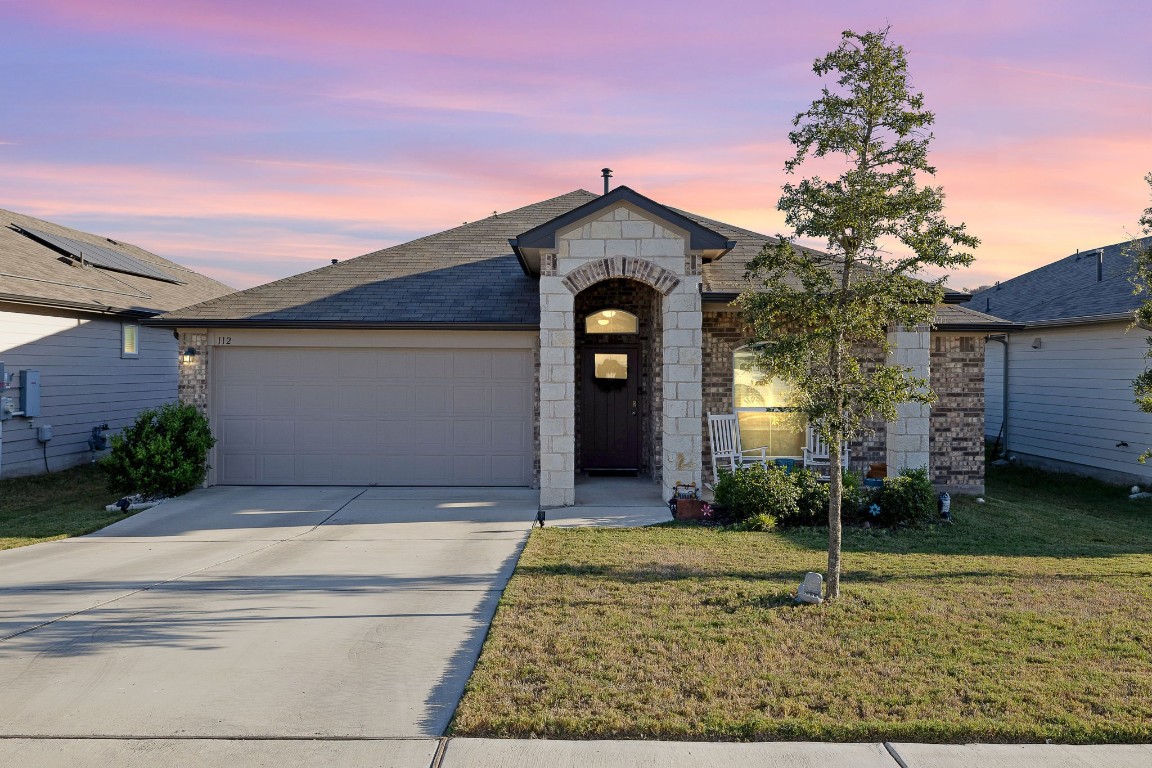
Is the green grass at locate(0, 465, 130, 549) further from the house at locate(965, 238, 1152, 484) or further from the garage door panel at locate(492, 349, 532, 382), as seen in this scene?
the house at locate(965, 238, 1152, 484)

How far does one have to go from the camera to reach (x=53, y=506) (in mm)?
12023

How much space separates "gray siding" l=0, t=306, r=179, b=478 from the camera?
14.0 m

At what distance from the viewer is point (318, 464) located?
12805 millimetres

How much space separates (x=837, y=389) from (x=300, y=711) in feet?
15.6

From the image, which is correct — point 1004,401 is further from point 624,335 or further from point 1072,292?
point 624,335

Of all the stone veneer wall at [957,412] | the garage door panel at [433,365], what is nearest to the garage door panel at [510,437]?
the garage door panel at [433,365]

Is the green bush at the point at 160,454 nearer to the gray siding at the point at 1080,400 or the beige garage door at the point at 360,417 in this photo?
the beige garage door at the point at 360,417

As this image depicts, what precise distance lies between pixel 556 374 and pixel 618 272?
5.39ft

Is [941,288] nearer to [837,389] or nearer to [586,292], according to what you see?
[837,389]

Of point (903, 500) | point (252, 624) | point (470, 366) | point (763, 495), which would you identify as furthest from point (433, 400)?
point (903, 500)

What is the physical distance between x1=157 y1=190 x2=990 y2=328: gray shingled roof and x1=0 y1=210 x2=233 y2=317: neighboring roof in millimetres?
3857

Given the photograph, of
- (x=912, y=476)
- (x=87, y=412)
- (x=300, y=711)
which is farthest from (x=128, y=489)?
(x=912, y=476)

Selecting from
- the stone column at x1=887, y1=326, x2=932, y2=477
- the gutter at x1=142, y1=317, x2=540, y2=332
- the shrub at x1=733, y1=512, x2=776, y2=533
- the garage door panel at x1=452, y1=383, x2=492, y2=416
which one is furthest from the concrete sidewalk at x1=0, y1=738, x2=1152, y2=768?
the garage door panel at x1=452, y1=383, x2=492, y2=416

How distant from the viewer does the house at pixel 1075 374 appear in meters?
14.7
